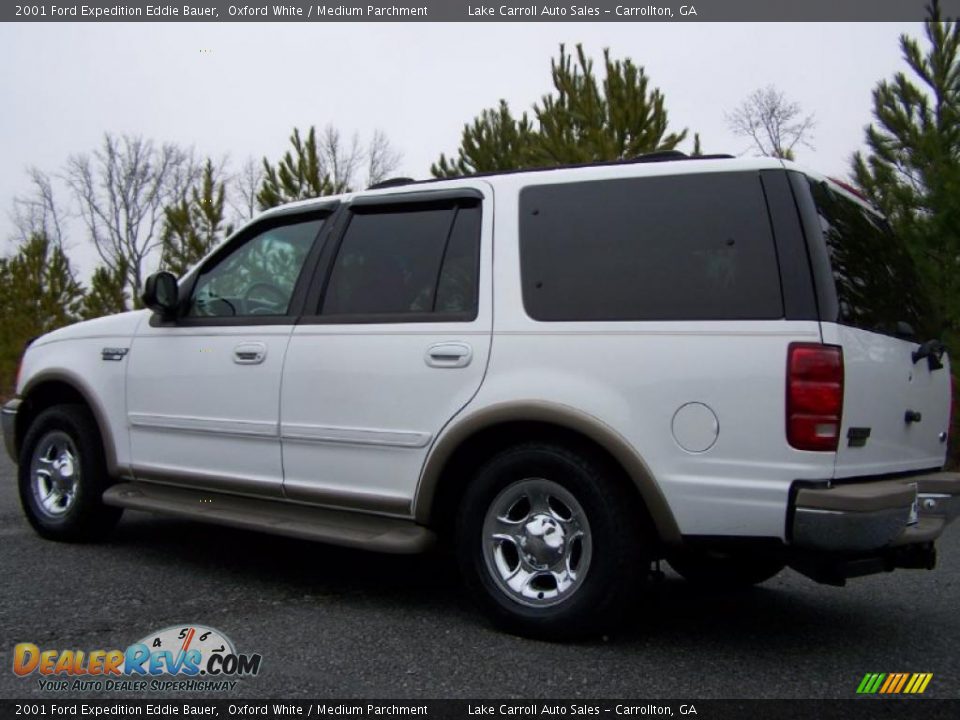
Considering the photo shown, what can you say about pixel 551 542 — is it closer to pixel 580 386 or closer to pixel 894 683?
pixel 580 386

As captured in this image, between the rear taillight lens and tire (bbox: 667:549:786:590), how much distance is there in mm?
556

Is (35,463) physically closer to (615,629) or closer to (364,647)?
(364,647)

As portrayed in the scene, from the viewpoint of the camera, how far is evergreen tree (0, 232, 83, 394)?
22.5m

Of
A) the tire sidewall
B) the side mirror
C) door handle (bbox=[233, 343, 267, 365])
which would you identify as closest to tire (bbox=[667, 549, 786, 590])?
door handle (bbox=[233, 343, 267, 365])

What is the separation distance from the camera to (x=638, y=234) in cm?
386

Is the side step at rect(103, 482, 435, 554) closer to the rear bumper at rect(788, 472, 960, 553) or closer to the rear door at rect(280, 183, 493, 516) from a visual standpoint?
the rear door at rect(280, 183, 493, 516)

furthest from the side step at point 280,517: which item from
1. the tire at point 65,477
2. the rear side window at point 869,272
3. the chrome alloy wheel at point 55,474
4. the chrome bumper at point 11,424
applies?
the rear side window at point 869,272

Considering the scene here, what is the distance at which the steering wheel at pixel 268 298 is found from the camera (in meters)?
4.88

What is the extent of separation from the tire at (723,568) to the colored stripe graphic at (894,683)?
492mm

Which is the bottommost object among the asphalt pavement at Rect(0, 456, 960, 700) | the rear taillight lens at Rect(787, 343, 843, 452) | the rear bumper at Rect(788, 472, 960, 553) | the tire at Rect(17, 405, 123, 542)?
the asphalt pavement at Rect(0, 456, 960, 700)

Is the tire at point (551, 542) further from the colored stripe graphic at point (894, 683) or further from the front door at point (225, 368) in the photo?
the front door at point (225, 368)

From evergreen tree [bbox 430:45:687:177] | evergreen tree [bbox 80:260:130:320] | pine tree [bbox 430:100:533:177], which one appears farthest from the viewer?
evergreen tree [bbox 80:260:130:320]

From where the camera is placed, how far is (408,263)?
450 cm
